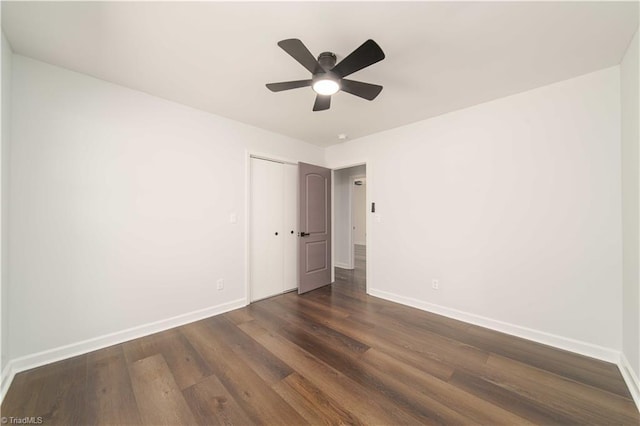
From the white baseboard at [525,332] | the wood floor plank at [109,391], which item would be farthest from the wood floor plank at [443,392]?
the wood floor plank at [109,391]

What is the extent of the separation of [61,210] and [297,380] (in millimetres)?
2448

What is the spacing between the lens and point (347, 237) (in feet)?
17.4

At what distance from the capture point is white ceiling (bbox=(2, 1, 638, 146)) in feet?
4.76

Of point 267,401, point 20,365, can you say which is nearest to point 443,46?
point 267,401

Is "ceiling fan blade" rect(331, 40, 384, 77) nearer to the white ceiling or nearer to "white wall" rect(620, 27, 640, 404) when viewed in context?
the white ceiling

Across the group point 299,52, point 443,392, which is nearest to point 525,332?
point 443,392

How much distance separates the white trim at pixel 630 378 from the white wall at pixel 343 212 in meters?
3.84

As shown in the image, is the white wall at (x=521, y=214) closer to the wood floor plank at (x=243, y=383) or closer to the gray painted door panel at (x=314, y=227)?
the gray painted door panel at (x=314, y=227)

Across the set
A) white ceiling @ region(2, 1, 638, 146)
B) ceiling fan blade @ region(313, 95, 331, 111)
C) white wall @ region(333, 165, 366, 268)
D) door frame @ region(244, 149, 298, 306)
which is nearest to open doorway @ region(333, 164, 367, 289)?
white wall @ region(333, 165, 366, 268)

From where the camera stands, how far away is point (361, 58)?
1.51m

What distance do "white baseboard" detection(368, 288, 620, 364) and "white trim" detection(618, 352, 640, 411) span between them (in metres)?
0.09

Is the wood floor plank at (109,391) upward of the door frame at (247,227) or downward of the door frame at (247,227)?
downward

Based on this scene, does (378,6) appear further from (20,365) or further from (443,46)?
(20,365)

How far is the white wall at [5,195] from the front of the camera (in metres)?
1.66
